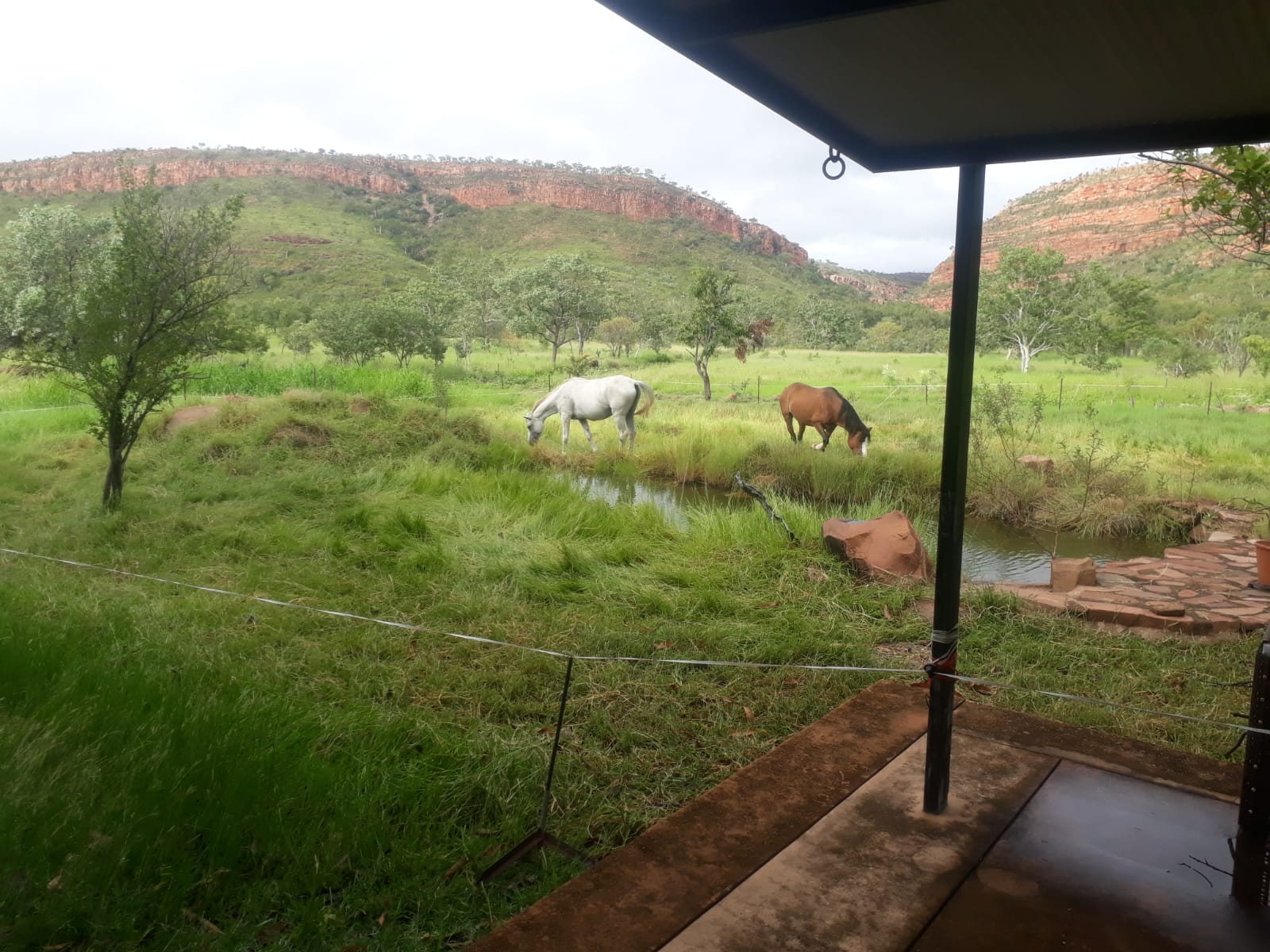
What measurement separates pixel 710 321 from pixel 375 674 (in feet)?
30.5

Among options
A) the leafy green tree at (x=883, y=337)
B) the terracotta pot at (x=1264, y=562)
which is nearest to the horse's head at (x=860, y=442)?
the terracotta pot at (x=1264, y=562)

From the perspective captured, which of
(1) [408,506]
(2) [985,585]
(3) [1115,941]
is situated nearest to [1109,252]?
(2) [985,585]

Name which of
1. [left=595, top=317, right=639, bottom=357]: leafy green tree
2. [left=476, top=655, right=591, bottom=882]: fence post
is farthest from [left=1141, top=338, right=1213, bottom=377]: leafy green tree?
[left=476, top=655, right=591, bottom=882]: fence post

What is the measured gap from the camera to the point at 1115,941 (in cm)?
130

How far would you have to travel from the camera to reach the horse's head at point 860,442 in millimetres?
8695

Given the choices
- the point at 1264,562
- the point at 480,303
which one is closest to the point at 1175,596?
the point at 1264,562

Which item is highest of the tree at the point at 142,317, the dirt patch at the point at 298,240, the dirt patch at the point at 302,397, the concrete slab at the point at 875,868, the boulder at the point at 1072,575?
the dirt patch at the point at 298,240

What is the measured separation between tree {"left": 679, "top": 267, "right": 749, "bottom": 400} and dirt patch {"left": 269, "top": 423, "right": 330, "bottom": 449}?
5587mm

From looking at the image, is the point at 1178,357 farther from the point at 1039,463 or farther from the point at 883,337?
the point at 883,337

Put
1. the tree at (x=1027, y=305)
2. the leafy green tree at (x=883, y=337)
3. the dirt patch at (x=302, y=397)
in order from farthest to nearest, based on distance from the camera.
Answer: the leafy green tree at (x=883, y=337), the tree at (x=1027, y=305), the dirt patch at (x=302, y=397)

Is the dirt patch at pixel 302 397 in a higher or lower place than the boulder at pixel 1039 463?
higher

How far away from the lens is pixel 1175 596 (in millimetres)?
4234

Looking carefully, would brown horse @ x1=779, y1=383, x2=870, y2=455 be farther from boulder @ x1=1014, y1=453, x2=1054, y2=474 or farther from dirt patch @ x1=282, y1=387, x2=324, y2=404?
dirt patch @ x1=282, y1=387, x2=324, y2=404

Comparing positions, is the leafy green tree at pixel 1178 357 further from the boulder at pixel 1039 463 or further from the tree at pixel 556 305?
the tree at pixel 556 305
